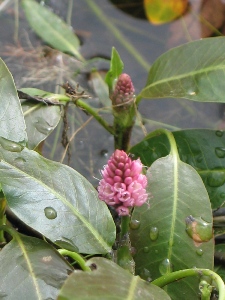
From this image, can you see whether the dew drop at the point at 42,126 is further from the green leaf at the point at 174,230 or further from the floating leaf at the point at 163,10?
the floating leaf at the point at 163,10

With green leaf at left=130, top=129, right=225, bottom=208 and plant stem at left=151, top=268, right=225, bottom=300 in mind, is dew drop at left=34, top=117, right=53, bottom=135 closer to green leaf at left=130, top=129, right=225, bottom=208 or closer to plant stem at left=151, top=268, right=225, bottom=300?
green leaf at left=130, top=129, right=225, bottom=208

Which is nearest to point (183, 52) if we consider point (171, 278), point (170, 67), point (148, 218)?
point (170, 67)

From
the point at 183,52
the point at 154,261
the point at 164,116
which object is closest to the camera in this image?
the point at 154,261

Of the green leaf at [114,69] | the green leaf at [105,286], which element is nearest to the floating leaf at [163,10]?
the green leaf at [114,69]

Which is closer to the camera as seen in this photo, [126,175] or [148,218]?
[126,175]

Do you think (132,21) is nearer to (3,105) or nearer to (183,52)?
(183,52)
